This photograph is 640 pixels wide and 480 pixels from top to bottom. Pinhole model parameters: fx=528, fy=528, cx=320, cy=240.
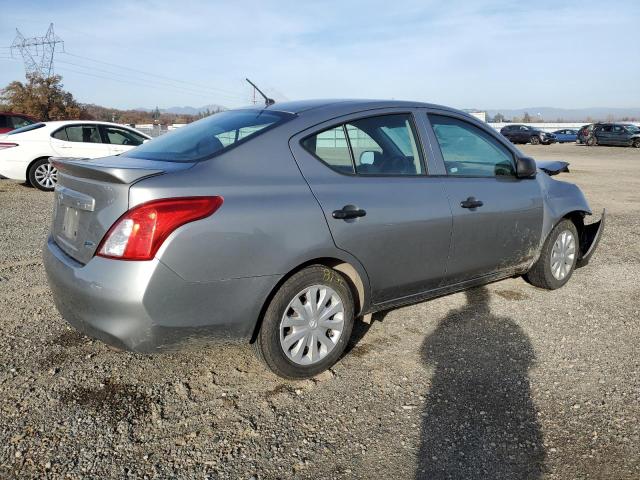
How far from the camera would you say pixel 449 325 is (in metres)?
4.08

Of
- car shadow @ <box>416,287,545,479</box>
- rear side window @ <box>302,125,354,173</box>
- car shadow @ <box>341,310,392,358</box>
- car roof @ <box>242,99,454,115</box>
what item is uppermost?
car roof @ <box>242,99,454,115</box>

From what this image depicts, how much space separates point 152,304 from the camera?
258cm

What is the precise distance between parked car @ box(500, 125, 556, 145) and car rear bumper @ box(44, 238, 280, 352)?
40802mm

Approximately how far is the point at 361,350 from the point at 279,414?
0.95 m

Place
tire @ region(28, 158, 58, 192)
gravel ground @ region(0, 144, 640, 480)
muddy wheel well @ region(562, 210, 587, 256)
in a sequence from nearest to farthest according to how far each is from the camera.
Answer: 1. gravel ground @ region(0, 144, 640, 480)
2. muddy wheel well @ region(562, 210, 587, 256)
3. tire @ region(28, 158, 58, 192)

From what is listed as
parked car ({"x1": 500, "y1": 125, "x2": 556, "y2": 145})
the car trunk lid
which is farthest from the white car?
parked car ({"x1": 500, "y1": 125, "x2": 556, "y2": 145})

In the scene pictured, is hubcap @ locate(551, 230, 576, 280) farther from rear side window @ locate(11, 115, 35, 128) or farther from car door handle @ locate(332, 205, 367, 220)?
rear side window @ locate(11, 115, 35, 128)

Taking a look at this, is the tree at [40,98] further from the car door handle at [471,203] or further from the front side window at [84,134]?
the car door handle at [471,203]

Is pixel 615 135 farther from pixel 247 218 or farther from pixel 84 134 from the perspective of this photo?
pixel 247 218

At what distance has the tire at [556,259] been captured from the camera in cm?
466

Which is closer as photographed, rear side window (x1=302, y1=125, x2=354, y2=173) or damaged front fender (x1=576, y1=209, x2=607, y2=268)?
rear side window (x1=302, y1=125, x2=354, y2=173)

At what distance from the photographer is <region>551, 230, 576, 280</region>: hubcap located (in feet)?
15.6

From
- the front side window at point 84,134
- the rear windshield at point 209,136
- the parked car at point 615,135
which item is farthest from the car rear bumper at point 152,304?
the parked car at point 615,135

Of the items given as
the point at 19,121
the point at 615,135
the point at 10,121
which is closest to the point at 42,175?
the point at 10,121
